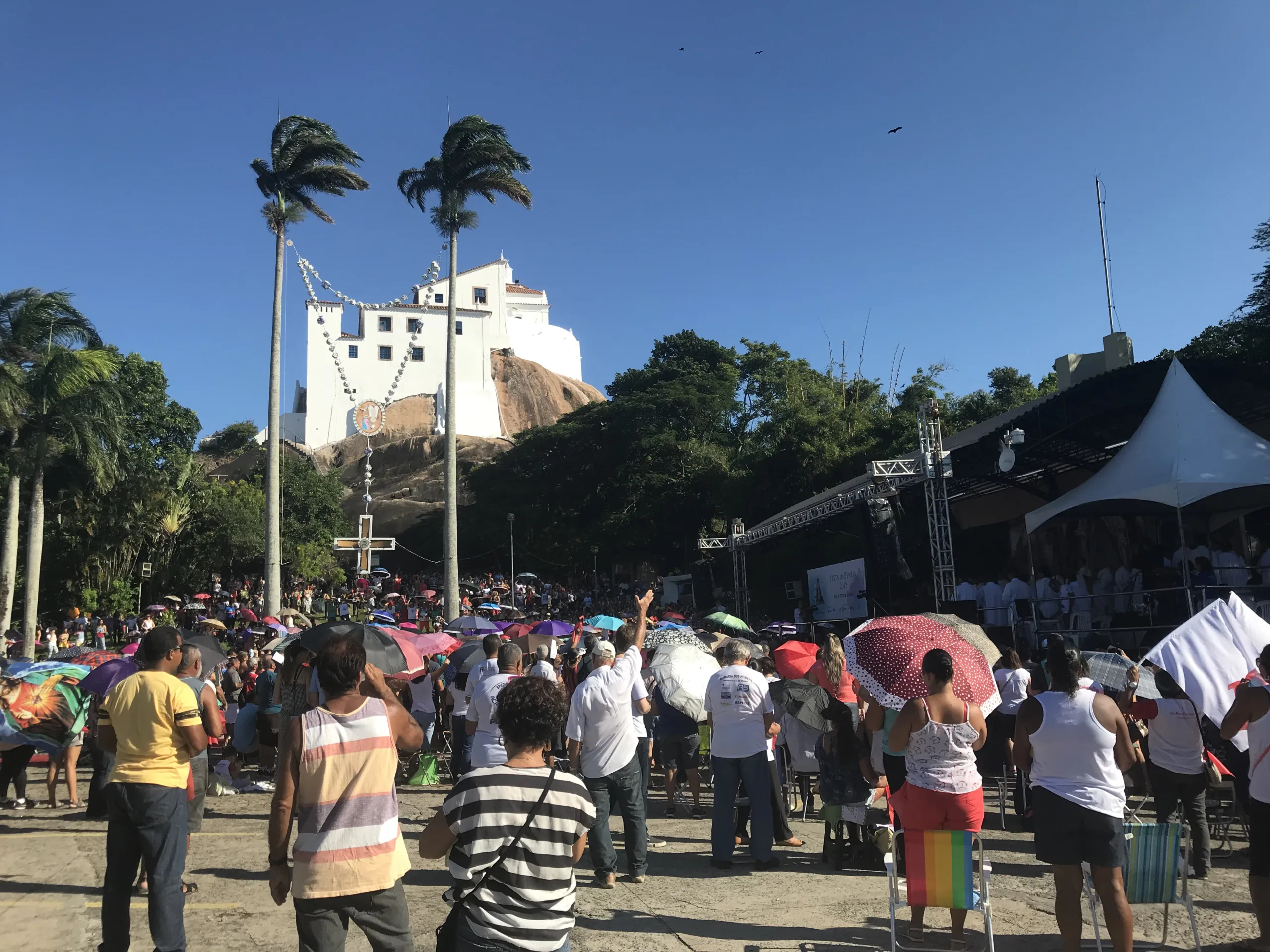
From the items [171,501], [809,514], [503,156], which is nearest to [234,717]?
[809,514]

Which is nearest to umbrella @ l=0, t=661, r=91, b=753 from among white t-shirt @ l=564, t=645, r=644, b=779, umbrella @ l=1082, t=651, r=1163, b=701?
white t-shirt @ l=564, t=645, r=644, b=779

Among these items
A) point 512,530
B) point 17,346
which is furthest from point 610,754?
point 512,530

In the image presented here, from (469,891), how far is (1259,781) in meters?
3.96

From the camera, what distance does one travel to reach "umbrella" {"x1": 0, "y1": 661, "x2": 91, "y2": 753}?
816 cm

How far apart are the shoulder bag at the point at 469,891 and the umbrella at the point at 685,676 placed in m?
5.88

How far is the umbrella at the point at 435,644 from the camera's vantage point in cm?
1066

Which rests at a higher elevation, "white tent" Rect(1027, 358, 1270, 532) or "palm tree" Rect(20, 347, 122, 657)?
"palm tree" Rect(20, 347, 122, 657)

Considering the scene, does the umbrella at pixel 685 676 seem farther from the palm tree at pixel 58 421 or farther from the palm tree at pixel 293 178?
the palm tree at pixel 58 421

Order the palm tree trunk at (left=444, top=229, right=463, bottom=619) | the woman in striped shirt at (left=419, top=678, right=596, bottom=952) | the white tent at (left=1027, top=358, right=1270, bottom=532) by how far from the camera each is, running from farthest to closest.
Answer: the palm tree trunk at (left=444, top=229, right=463, bottom=619)
the white tent at (left=1027, top=358, right=1270, bottom=532)
the woman in striped shirt at (left=419, top=678, right=596, bottom=952)

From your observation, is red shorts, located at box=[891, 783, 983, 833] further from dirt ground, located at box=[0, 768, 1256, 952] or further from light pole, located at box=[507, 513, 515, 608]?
light pole, located at box=[507, 513, 515, 608]

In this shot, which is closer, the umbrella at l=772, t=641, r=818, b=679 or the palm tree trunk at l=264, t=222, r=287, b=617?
the umbrella at l=772, t=641, r=818, b=679

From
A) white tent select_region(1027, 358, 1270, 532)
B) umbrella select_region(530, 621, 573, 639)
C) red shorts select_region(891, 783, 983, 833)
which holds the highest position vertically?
white tent select_region(1027, 358, 1270, 532)

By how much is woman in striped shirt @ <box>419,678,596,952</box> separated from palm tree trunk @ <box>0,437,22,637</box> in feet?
79.8

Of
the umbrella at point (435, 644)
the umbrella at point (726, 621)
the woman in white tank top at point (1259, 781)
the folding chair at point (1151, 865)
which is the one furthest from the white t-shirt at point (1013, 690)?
the umbrella at point (435, 644)
